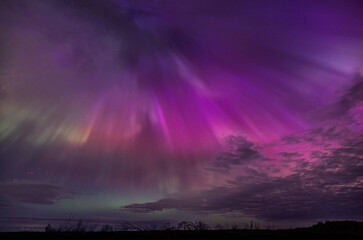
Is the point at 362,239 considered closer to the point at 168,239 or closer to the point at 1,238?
the point at 168,239

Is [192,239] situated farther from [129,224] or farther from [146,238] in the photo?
[129,224]

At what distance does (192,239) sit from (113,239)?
2.28 metres

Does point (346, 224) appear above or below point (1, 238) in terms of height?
above

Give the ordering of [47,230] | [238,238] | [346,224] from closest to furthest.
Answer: [238,238], [47,230], [346,224]

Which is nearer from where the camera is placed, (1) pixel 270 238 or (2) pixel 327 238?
(1) pixel 270 238

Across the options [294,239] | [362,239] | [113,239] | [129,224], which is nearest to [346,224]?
[362,239]

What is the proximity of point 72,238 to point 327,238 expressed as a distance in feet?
27.8

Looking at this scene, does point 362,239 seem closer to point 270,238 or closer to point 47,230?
A: point 270,238

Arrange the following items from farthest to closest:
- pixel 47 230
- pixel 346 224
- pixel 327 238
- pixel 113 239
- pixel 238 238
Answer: pixel 346 224
pixel 47 230
pixel 327 238
pixel 238 238
pixel 113 239

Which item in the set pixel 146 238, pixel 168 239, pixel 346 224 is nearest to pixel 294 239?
pixel 168 239

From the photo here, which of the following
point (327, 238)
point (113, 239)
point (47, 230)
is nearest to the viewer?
point (113, 239)

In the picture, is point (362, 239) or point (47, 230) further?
point (47, 230)

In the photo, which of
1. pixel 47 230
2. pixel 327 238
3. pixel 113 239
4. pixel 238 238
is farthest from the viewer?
pixel 47 230

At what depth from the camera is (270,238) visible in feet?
27.3
